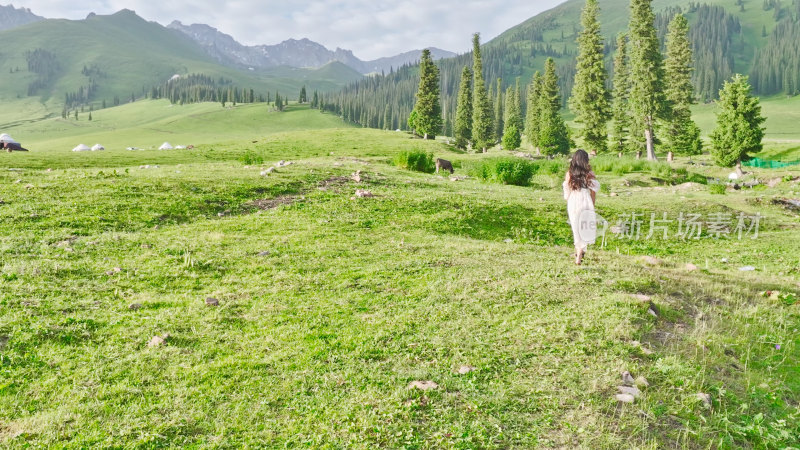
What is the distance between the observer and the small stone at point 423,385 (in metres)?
5.96

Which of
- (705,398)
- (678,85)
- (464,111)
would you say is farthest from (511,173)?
(464,111)

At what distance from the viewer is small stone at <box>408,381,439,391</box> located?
596cm

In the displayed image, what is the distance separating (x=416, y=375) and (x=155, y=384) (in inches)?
141

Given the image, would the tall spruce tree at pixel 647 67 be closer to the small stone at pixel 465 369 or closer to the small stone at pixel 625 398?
the small stone at pixel 625 398

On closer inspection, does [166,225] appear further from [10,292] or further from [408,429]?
[408,429]

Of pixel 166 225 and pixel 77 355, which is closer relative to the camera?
pixel 77 355

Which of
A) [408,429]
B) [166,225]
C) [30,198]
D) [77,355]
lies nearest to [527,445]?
[408,429]

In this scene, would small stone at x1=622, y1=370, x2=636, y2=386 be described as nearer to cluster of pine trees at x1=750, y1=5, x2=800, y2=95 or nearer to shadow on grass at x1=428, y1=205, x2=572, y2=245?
shadow on grass at x1=428, y1=205, x2=572, y2=245

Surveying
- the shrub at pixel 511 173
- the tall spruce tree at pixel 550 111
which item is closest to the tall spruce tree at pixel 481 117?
the tall spruce tree at pixel 550 111

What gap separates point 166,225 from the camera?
1418 centimetres

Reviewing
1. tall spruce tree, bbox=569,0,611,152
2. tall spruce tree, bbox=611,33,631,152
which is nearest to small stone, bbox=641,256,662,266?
tall spruce tree, bbox=569,0,611,152

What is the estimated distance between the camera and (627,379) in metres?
6.15

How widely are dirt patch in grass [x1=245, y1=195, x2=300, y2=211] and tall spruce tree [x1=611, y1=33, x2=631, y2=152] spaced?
61.5 meters

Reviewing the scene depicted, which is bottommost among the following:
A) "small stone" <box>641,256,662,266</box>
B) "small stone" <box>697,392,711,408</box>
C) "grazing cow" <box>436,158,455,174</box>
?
"small stone" <box>697,392,711,408</box>
